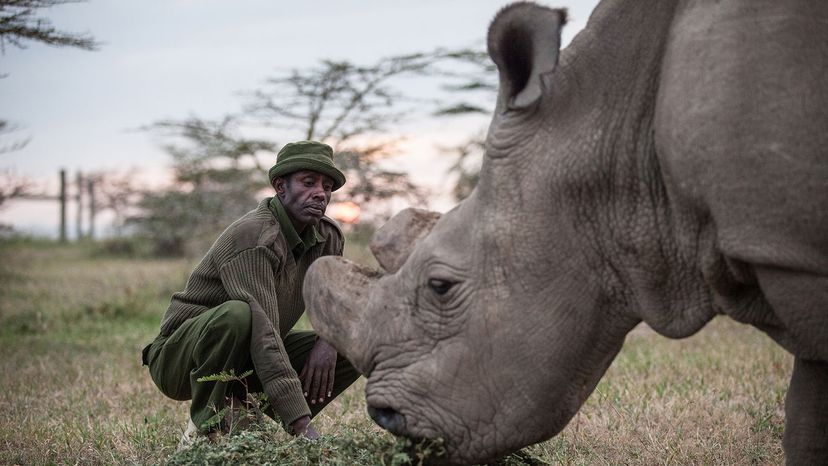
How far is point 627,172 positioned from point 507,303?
54cm

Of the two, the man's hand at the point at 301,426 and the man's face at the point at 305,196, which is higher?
the man's face at the point at 305,196

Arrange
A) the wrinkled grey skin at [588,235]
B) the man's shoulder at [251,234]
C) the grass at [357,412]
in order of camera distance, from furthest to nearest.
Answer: the man's shoulder at [251,234] < the grass at [357,412] < the wrinkled grey skin at [588,235]

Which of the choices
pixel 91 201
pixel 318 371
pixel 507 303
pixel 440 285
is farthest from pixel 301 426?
pixel 91 201

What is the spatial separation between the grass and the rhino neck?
3.09 ft

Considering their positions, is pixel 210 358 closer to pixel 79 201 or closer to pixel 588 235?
pixel 588 235

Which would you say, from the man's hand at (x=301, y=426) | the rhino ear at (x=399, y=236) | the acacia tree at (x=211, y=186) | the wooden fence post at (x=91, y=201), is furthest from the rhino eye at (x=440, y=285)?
the wooden fence post at (x=91, y=201)

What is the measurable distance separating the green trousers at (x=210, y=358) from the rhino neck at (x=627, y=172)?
5.84 ft

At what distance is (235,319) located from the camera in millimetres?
4098

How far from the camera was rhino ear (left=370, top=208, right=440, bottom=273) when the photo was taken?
10.8 ft

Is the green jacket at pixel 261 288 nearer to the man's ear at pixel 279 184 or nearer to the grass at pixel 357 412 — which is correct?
the man's ear at pixel 279 184

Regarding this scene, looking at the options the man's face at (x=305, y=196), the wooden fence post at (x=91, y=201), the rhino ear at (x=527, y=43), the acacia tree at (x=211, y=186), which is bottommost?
the wooden fence post at (x=91, y=201)

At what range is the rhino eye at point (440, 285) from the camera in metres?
3.06

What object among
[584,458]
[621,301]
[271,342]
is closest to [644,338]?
[584,458]

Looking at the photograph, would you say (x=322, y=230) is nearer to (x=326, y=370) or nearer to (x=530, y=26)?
(x=326, y=370)
